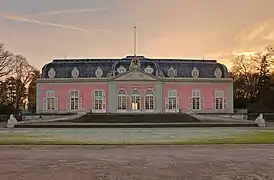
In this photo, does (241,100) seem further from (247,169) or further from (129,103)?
(247,169)

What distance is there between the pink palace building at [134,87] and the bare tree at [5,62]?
250 inches

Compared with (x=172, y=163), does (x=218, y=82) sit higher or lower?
higher

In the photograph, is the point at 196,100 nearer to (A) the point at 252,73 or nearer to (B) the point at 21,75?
(A) the point at 252,73

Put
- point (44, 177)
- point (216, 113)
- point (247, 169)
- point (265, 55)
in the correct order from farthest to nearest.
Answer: point (265, 55)
point (216, 113)
point (247, 169)
point (44, 177)

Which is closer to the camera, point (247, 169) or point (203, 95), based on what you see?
point (247, 169)

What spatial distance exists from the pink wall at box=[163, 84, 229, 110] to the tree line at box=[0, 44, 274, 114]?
633 cm

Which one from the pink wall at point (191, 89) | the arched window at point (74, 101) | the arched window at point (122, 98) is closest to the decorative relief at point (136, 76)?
the arched window at point (122, 98)

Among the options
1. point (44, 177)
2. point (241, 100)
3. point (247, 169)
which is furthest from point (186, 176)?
point (241, 100)

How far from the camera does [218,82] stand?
8012 centimetres

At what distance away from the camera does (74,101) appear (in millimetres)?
79375

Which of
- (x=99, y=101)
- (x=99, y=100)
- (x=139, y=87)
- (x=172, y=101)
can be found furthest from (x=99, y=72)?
(x=172, y=101)

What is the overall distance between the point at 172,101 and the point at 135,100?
21.3ft

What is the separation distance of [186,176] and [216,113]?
218ft

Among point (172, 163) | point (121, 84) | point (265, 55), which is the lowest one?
point (172, 163)
